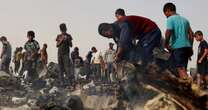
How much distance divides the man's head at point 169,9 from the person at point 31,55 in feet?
21.7

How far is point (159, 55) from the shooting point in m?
8.17

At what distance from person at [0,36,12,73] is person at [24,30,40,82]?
1619 mm

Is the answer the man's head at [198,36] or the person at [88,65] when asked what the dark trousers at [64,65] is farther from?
the man's head at [198,36]

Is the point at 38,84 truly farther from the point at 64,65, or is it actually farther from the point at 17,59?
the point at 17,59

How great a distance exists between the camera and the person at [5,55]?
1591cm

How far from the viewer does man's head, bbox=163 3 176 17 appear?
7.72m

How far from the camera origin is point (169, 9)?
25.5ft

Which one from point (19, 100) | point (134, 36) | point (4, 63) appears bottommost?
point (19, 100)

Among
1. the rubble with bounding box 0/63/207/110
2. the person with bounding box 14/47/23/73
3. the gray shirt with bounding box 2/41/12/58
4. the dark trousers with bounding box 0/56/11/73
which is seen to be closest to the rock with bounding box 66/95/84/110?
the rubble with bounding box 0/63/207/110

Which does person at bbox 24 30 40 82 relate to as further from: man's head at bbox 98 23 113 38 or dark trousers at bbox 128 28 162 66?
Answer: dark trousers at bbox 128 28 162 66

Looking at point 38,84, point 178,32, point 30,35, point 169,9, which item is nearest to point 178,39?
point 178,32

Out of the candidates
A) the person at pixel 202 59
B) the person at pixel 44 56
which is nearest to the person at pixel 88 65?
the person at pixel 44 56

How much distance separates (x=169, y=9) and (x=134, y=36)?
811mm

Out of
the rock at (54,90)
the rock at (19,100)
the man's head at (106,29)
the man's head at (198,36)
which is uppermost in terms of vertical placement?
the man's head at (106,29)
